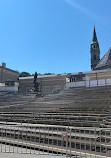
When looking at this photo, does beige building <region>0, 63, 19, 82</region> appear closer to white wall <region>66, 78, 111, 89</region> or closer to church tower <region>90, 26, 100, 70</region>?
white wall <region>66, 78, 111, 89</region>

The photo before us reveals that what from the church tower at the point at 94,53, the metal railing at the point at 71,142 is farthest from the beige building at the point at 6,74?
the church tower at the point at 94,53

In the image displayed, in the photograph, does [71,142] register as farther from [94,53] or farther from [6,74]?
[94,53]

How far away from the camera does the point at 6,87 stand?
26844mm

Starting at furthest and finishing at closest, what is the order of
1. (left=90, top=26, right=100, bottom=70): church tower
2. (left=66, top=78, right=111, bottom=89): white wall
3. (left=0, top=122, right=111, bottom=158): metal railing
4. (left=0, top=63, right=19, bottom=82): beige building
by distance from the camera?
(left=90, top=26, right=100, bottom=70): church tower < (left=0, top=63, right=19, bottom=82): beige building < (left=66, top=78, right=111, bottom=89): white wall < (left=0, top=122, right=111, bottom=158): metal railing

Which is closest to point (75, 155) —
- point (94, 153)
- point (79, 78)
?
point (94, 153)

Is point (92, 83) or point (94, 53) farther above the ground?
point (94, 53)

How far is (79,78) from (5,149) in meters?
21.8

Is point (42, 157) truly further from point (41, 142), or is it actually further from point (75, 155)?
point (41, 142)

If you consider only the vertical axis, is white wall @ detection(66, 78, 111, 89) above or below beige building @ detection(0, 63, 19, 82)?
below

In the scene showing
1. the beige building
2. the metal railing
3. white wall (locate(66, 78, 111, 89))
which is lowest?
the metal railing

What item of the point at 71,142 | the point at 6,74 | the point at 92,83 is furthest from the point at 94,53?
the point at 71,142

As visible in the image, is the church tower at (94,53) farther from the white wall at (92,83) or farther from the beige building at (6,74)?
the white wall at (92,83)

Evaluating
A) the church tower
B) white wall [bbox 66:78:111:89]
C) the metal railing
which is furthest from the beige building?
the church tower

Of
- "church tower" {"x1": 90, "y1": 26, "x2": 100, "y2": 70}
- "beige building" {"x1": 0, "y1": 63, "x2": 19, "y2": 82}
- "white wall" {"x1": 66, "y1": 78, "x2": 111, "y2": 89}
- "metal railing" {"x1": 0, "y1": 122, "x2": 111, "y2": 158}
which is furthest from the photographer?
"church tower" {"x1": 90, "y1": 26, "x2": 100, "y2": 70}
